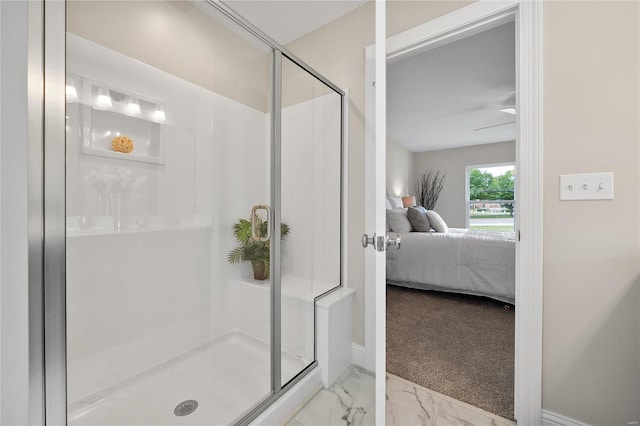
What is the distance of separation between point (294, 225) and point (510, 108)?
372 centimetres

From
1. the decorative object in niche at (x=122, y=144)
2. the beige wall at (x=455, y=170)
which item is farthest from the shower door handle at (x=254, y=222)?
the beige wall at (x=455, y=170)

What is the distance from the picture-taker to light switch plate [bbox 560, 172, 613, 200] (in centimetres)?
108

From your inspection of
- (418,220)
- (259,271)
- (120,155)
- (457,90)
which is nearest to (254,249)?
(259,271)

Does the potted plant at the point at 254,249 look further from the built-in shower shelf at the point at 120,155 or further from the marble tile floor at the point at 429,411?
the marble tile floor at the point at 429,411

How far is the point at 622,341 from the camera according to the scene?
1.08 m

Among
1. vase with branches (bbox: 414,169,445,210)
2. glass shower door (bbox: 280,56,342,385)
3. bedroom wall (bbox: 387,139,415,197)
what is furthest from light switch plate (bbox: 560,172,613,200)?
vase with branches (bbox: 414,169,445,210)

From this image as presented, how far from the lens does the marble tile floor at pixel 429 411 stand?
1.31 meters

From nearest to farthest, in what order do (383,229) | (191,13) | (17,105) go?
(17,105) → (383,229) → (191,13)

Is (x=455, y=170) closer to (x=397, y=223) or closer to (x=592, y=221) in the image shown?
(x=397, y=223)

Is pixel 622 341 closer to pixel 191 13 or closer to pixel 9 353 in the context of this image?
pixel 9 353

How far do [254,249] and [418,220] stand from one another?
2945 mm

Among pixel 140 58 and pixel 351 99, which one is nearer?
pixel 140 58

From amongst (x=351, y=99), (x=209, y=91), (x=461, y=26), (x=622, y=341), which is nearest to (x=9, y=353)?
(x=209, y=91)

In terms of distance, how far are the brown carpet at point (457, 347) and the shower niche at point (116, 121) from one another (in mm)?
1873
